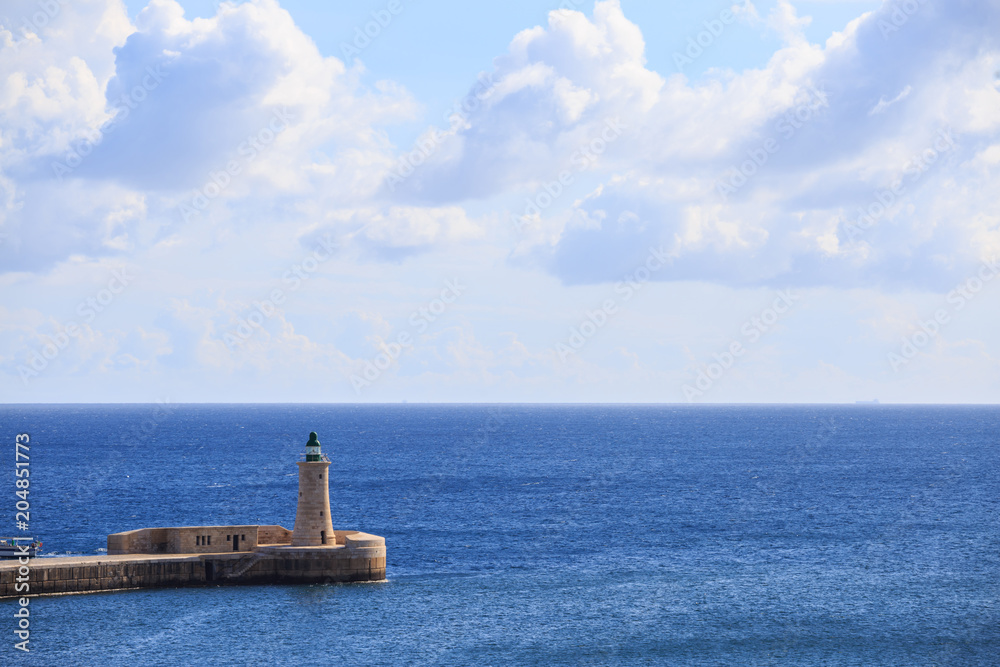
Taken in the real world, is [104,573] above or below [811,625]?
above

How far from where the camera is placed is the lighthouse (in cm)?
6869

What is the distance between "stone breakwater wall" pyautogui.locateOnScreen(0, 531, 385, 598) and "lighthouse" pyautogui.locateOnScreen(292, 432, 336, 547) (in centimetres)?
95

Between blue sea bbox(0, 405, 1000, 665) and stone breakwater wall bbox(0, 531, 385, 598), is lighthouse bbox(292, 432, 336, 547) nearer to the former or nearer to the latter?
stone breakwater wall bbox(0, 531, 385, 598)

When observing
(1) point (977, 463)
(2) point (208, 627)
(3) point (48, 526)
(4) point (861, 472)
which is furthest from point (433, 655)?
(1) point (977, 463)

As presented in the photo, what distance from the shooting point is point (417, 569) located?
251 ft

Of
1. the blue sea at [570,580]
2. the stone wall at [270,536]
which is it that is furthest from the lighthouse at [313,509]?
the blue sea at [570,580]

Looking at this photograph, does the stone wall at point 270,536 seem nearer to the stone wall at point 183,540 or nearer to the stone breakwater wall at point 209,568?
the stone wall at point 183,540

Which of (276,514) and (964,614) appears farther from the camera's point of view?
(276,514)

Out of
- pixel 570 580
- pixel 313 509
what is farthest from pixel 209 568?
pixel 570 580

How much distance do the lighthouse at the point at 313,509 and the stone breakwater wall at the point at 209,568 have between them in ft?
3.10

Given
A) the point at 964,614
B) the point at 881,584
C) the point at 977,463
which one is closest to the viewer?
the point at 964,614

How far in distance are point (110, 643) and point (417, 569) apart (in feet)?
85.0

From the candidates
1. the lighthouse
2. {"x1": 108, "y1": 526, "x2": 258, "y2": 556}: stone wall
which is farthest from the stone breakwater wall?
the lighthouse

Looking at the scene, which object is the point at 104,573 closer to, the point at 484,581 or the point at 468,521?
the point at 484,581
